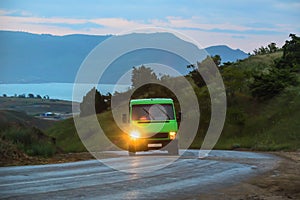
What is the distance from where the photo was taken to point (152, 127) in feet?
79.3

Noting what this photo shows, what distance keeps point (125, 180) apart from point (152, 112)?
11.8m

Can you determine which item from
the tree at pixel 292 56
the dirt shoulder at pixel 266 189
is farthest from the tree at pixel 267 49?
the dirt shoulder at pixel 266 189

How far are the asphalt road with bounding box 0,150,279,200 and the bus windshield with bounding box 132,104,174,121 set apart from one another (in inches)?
271

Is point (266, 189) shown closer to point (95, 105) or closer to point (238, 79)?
point (238, 79)

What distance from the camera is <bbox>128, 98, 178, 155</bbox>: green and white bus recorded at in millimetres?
24109

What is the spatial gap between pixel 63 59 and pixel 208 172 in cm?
17110

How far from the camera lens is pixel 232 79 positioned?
48781 mm

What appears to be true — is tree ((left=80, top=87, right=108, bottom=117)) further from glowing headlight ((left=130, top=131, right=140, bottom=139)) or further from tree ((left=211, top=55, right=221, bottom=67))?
glowing headlight ((left=130, top=131, right=140, bottom=139))

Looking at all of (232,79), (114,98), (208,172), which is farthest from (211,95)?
(208,172)

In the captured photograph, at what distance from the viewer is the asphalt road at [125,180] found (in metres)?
10.6

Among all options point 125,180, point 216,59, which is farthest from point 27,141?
point 216,59

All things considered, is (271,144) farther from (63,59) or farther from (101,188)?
(63,59)

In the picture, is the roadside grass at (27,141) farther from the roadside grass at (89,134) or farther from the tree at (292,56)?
the tree at (292,56)

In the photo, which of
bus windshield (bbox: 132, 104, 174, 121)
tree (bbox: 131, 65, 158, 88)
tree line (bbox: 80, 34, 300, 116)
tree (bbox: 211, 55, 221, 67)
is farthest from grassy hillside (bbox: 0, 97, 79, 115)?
bus windshield (bbox: 132, 104, 174, 121)
